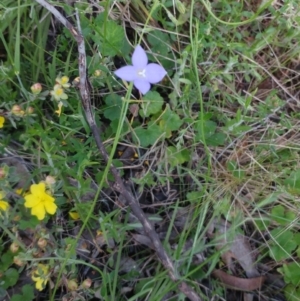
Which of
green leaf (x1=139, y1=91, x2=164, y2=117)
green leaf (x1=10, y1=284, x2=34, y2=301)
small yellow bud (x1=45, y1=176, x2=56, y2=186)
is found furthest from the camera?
green leaf (x1=139, y1=91, x2=164, y2=117)

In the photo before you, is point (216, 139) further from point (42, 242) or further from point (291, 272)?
point (42, 242)

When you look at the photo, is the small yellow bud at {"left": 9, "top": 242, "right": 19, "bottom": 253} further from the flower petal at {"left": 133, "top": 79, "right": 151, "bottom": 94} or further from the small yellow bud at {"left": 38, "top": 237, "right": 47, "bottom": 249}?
the flower petal at {"left": 133, "top": 79, "right": 151, "bottom": 94}

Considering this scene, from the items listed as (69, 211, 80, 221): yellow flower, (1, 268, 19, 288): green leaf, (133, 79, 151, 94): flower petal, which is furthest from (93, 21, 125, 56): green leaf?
(1, 268, 19, 288): green leaf

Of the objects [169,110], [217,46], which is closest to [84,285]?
[169,110]

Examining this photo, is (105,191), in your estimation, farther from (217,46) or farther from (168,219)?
(217,46)

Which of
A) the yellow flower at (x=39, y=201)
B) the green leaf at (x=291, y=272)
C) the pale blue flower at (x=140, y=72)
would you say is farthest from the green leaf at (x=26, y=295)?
the green leaf at (x=291, y=272)

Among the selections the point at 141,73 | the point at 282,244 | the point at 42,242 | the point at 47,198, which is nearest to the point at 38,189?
the point at 47,198
